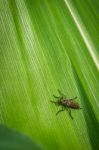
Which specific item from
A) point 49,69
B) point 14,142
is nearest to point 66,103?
point 49,69

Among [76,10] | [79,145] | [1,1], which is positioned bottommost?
[79,145]

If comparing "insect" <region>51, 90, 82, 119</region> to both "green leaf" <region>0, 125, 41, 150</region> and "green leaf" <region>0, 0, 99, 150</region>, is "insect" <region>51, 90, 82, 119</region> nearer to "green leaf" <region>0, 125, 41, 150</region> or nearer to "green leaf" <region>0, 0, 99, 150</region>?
"green leaf" <region>0, 0, 99, 150</region>

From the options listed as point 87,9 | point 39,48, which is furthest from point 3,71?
point 87,9

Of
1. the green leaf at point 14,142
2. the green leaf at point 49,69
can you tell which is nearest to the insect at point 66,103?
the green leaf at point 49,69

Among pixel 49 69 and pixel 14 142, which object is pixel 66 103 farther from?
pixel 14 142

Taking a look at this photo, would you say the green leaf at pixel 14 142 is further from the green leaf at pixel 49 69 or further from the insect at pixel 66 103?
the insect at pixel 66 103

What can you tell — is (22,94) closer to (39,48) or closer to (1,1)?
(39,48)

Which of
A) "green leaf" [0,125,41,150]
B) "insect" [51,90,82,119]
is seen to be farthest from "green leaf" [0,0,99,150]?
"green leaf" [0,125,41,150]
